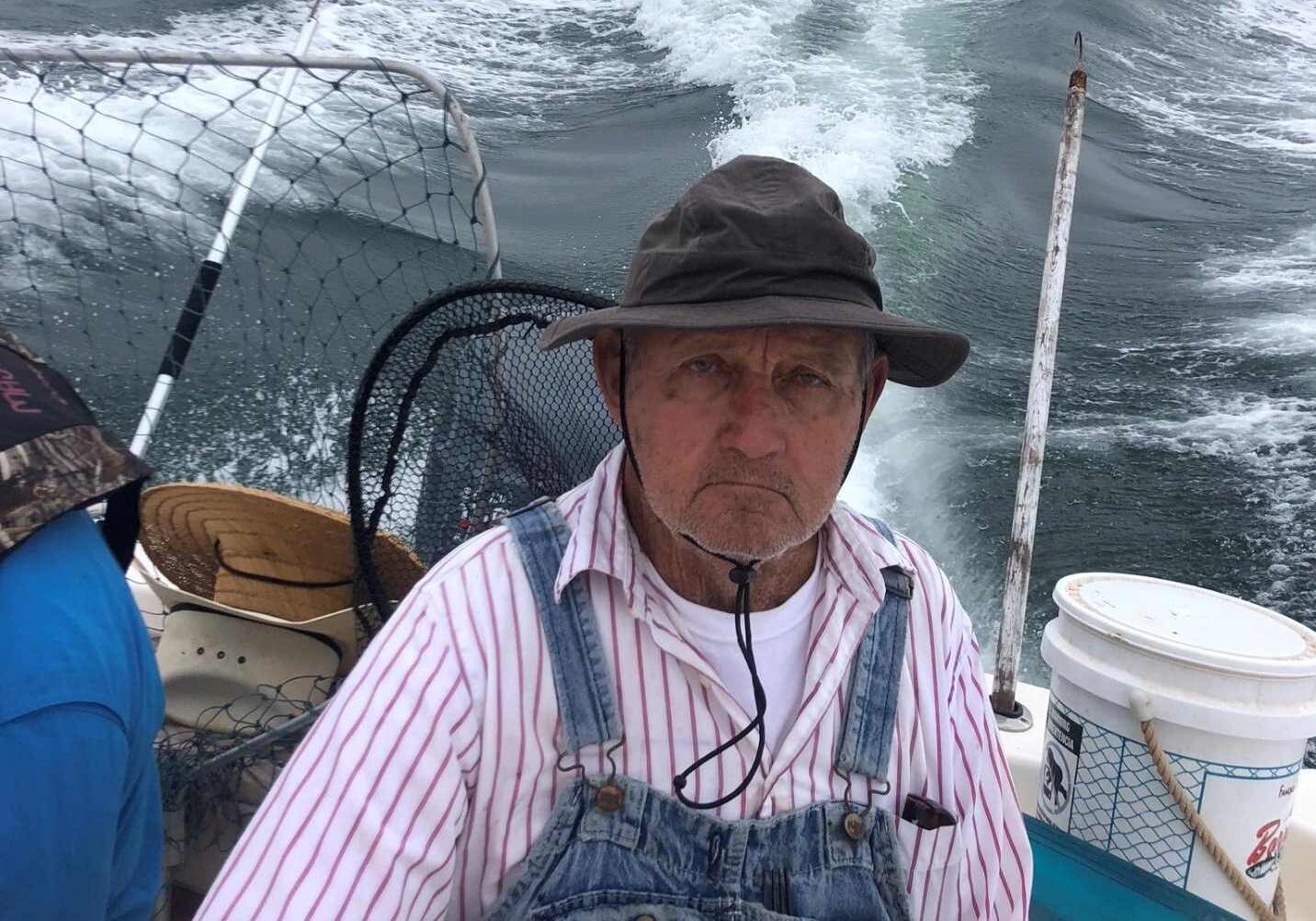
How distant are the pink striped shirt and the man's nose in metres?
0.16

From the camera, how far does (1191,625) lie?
64.1 inches

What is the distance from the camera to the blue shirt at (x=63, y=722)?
3.25 feet

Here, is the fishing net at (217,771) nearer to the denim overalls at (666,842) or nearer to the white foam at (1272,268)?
the denim overalls at (666,842)

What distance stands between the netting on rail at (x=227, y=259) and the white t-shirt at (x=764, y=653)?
1918mm

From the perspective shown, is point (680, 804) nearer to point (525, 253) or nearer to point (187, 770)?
point (187, 770)

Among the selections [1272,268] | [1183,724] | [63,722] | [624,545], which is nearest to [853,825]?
[624,545]

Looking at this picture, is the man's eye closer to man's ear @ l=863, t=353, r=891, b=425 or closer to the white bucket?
man's ear @ l=863, t=353, r=891, b=425

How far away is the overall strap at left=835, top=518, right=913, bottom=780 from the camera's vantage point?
3.73ft

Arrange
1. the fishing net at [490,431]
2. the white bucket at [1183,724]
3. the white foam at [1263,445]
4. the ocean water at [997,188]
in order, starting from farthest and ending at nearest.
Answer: the ocean water at [997,188]
the white foam at [1263,445]
the fishing net at [490,431]
the white bucket at [1183,724]

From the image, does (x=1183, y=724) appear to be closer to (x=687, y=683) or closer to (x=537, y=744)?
(x=687, y=683)

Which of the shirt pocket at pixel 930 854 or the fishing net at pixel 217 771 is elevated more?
the shirt pocket at pixel 930 854

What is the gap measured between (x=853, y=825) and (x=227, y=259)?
3.52m

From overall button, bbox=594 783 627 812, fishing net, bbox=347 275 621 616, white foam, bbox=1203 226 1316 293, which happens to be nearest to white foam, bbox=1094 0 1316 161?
white foam, bbox=1203 226 1316 293

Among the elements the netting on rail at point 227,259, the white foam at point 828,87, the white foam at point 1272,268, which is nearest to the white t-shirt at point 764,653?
the netting on rail at point 227,259
